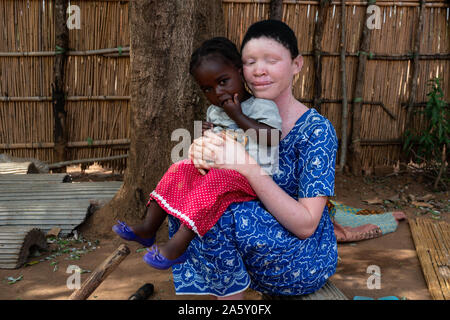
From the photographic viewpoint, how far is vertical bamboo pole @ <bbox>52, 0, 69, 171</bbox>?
17.4ft

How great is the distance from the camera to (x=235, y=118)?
1.80 meters

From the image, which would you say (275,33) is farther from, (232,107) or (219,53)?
(232,107)

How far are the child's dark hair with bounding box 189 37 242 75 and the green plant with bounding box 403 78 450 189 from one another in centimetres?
429

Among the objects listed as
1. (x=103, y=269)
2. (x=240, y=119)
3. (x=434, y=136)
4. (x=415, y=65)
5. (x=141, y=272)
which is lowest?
(x=141, y=272)

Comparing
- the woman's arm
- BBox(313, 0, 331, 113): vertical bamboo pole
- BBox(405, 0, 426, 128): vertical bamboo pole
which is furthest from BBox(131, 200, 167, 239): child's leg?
BBox(405, 0, 426, 128): vertical bamboo pole

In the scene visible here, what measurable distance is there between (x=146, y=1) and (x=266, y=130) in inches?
73.9

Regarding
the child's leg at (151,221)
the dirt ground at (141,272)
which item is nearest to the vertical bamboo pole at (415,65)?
the dirt ground at (141,272)

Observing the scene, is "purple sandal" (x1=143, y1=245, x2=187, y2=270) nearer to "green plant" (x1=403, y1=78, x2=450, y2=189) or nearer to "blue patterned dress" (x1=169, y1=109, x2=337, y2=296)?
"blue patterned dress" (x1=169, y1=109, x2=337, y2=296)

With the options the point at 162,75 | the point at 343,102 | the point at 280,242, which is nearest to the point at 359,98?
the point at 343,102

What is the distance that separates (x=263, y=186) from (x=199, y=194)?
28 centimetres

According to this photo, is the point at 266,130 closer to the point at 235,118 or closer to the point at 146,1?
the point at 235,118

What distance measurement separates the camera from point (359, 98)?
5.67m

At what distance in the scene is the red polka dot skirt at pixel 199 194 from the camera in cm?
170
